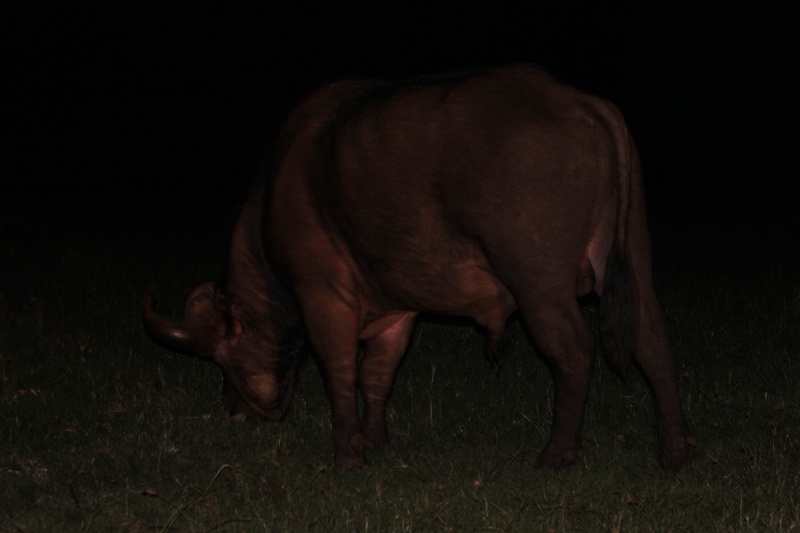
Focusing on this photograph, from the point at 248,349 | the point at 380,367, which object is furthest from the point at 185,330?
the point at 380,367

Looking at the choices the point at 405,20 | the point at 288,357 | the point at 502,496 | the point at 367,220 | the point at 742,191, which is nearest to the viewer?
the point at 502,496

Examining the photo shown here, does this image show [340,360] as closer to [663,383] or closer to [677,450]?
[663,383]

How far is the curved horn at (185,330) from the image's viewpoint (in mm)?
5195

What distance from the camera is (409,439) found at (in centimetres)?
554

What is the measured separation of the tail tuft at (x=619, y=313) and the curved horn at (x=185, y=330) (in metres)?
2.27

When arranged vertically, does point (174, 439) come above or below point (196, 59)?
above

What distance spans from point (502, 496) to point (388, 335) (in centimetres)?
157

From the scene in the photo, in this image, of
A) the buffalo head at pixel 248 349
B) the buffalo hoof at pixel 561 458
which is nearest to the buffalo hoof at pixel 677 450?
the buffalo hoof at pixel 561 458

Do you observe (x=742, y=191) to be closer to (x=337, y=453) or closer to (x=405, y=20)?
(x=405, y=20)

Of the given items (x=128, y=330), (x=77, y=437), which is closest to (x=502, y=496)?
(x=77, y=437)

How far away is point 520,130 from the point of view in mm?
4465

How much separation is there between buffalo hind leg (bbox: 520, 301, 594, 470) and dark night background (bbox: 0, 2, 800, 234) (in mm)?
21152

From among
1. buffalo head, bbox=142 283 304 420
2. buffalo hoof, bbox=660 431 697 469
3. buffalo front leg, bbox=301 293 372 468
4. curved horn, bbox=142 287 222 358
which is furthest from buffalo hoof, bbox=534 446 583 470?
curved horn, bbox=142 287 222 358

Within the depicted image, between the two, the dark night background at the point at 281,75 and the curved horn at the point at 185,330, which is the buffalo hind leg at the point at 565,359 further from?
the dark night background at the point at 281,75
